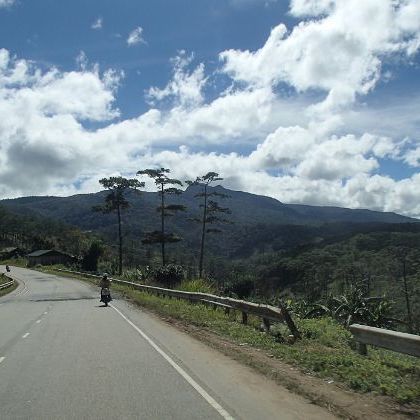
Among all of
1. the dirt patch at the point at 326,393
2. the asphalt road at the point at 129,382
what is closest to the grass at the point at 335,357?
the dirt patch at the point at 326,393

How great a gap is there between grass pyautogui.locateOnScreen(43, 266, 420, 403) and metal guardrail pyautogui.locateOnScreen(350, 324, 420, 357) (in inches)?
15.6

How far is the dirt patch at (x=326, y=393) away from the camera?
7.82 meters

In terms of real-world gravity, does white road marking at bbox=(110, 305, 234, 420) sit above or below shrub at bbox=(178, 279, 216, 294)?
below

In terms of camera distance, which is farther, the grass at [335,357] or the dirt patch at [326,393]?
the grass at [335,357]

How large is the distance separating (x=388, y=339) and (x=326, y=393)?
1.81 m

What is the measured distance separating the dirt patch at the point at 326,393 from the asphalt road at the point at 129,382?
24 cm

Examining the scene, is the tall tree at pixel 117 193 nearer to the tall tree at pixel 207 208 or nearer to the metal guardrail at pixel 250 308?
the tall tree at pixel 207 208

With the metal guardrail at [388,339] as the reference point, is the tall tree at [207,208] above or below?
above

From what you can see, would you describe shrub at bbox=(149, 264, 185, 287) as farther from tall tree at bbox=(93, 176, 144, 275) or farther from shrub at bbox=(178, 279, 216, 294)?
tall tree at bbox=(93, 176, 144, 275)

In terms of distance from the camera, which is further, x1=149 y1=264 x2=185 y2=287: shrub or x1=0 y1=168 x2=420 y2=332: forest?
x1=149 y1=264 x2=185 y2=287: shrub

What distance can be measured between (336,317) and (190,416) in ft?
54.2

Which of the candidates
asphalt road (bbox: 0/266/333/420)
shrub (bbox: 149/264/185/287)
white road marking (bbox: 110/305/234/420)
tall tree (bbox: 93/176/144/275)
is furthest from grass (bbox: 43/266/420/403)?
tall tree (bbox: 93/176/144/275)

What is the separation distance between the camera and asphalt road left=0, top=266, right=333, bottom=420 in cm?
779

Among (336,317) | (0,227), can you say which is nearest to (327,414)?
(336,317)
